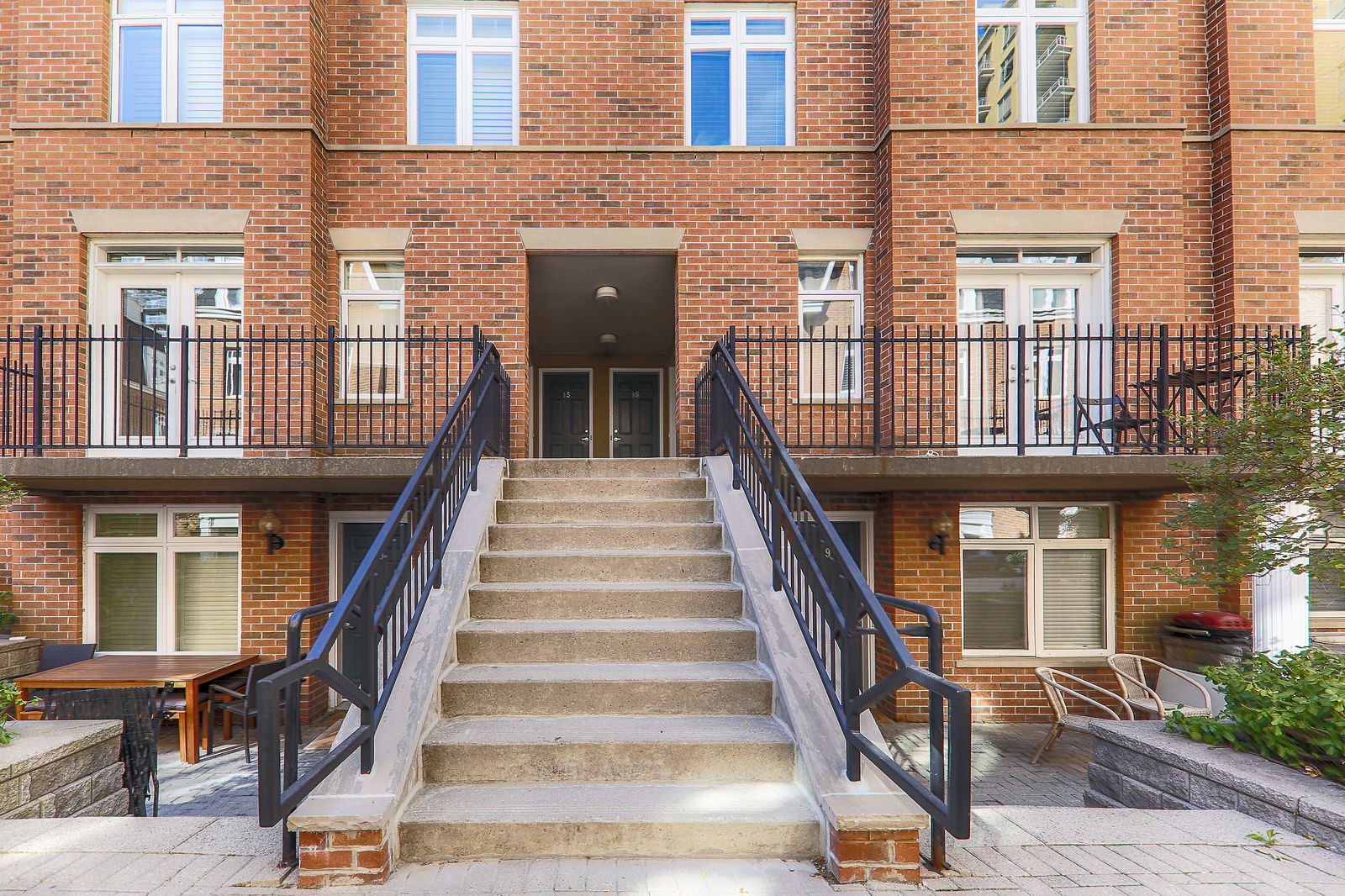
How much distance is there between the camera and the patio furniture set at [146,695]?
4.99m

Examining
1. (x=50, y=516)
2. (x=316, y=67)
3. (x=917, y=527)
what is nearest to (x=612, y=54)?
(x=316, y=67)

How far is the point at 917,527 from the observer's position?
7.74 m

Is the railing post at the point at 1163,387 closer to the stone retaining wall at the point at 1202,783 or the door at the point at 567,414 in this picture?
the stone retaining wall at the point at 1202,783

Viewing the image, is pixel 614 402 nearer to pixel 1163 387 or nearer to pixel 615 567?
pixel 615 567

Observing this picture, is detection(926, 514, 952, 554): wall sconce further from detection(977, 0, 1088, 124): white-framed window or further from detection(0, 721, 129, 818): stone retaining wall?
detection(0, 721, 129, 818): stone retaining wall

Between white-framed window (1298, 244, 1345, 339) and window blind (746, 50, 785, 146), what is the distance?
5898 mm

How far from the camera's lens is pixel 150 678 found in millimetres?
6438

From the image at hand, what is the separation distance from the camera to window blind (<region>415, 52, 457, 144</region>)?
8250mm

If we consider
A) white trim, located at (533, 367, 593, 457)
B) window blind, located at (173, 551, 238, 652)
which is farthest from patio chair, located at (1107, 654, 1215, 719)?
window blind, located at (173, 551, 238, 652)

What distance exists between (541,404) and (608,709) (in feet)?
29.6

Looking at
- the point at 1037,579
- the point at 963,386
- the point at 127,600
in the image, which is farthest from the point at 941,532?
the point at 127,600

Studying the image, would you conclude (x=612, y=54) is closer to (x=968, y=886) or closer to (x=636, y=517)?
(x=636, y=517)

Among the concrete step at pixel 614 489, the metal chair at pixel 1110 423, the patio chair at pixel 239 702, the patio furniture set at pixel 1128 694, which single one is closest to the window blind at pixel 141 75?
the patio chair at pixel 239 702

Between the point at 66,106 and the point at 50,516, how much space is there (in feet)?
13.9
